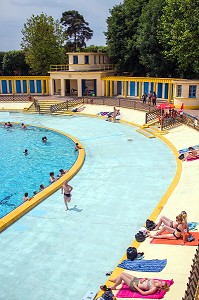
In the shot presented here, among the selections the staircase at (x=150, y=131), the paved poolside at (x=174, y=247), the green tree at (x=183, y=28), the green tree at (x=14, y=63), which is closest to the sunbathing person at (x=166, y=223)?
the paved poolside at (x=174, y=247)

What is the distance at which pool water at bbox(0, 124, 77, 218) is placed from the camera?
1966 cm

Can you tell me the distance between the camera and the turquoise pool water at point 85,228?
10.5 m

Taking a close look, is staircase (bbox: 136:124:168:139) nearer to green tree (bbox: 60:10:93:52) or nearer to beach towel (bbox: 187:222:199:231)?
beach towel (bbox: 187:222:199:231)

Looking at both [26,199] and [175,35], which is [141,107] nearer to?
[175,35]

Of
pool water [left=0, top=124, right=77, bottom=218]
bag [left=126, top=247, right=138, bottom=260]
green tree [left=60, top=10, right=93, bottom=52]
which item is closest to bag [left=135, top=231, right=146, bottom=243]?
bag [left=126, top=247, right=138, bottom=260]

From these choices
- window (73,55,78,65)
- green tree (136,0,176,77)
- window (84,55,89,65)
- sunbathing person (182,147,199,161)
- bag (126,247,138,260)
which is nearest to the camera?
bag (126,247,138,260)

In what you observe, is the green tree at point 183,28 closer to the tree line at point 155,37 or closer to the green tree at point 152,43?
the tree line at point 155,37

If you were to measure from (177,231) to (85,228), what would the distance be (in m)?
3.71

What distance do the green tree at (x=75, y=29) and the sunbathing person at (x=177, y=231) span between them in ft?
261

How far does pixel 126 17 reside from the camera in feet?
158

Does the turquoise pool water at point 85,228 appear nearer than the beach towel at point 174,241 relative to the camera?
Yes

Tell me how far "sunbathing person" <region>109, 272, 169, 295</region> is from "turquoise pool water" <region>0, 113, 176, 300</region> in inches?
40.6

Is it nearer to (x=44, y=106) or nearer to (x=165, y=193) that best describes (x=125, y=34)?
(x=44, y=106)

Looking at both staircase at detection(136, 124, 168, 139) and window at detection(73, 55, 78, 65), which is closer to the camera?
staircase at detection(136, 124, 168, 139)
